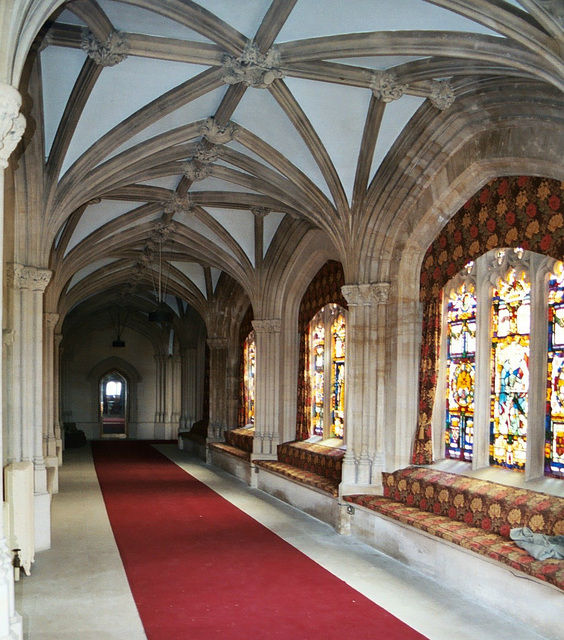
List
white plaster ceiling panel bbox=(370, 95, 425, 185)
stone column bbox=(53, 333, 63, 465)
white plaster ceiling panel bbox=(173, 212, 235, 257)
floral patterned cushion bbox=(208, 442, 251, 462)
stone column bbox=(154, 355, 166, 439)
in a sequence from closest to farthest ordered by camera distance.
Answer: white plaster ceiling panel bbox=(370, 95, 425, 185) → white plaster ceiling panel bbox=(173, 212, 235, 257) → floral patterned cushion bbox=(208, 442, 251, 462) → stone column bbox=(53, 333, 63, 465) → stone column bbox=(154, 355, 166, 439)

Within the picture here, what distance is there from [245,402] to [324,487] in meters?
7.24

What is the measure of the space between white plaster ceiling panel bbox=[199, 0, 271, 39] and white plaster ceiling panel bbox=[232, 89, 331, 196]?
1.52 metres

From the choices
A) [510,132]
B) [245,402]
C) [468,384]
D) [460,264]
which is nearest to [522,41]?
[510,132]

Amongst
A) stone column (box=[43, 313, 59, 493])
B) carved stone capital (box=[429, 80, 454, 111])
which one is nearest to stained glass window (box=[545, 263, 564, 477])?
carved stone capital (box=[429, 80, 454, 111])

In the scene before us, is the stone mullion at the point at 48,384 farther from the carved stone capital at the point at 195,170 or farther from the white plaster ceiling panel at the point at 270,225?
the carved stone capital at the point at 195,170

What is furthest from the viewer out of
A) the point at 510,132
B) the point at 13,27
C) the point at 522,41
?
the point at 510,132

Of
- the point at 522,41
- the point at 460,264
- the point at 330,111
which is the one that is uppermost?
the point at 330,111

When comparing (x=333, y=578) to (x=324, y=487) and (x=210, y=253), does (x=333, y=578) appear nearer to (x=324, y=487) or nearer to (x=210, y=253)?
(x=324, y=487)

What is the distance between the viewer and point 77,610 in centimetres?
598

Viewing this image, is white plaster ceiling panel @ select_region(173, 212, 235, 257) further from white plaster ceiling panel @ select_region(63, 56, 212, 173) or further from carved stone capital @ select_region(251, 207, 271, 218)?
white plaster ceiling panel @ select_region(63, 56, 212, 173)

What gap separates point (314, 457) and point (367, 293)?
11.1 feet

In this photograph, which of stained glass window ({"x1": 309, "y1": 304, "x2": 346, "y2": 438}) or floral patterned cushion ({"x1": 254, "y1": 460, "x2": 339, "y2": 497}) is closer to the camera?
floral patterned cushion ({"x1": 254, "y1": 460, "x2": 339, "y2": 497})

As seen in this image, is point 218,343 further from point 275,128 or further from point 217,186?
point 275,128

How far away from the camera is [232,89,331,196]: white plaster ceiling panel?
8469mm
